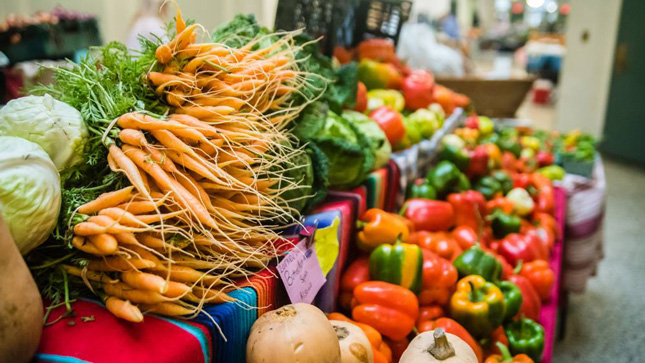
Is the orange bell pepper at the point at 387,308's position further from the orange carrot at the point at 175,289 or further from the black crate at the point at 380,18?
the black crate at the point at 380,18

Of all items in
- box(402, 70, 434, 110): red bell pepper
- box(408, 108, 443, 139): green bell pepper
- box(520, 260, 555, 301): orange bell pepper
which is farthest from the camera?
box(402, 70, 434, 110): red bell pepper

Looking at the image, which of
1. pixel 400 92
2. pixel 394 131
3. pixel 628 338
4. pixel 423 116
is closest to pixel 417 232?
pixel 394 131

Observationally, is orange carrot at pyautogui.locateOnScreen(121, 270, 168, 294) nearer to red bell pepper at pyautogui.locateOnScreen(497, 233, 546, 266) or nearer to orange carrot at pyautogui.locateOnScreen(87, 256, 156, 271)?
orange carrot at pyautogui.locateOnScreen(87, 256, 156, 271)

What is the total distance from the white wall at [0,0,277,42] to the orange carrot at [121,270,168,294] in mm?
4968

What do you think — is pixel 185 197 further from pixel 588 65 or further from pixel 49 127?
pixel 588 65

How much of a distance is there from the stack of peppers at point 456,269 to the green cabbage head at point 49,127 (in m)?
0.88

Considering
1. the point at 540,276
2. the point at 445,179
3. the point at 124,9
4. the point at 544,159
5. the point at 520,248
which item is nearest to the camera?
the point at 540,276

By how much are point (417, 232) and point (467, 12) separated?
83.5 ft

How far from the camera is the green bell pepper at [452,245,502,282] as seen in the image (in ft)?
5.82

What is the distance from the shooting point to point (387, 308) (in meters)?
1.43

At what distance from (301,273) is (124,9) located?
18.3 feet

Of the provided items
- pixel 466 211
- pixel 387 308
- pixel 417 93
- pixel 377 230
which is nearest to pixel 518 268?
pixel 466 211

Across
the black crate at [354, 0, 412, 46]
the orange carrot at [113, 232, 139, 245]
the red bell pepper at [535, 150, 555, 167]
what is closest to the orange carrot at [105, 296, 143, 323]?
the orange carrot at [113, 232, 139, 245]

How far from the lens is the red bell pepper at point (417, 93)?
9.92ft
